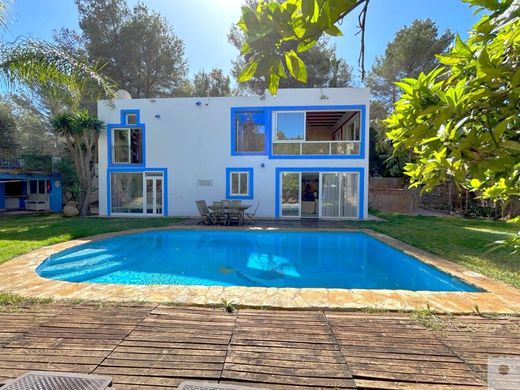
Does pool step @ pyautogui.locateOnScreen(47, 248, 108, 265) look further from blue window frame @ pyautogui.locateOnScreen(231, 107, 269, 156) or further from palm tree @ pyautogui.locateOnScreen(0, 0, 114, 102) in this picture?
blue window frame @ pyautogui.locateOnScreen(231, 107, 269, 156)

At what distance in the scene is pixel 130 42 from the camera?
21.5m

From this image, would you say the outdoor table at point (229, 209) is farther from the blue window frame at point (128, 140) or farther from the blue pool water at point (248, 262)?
the blue window frame at point (128, 140)

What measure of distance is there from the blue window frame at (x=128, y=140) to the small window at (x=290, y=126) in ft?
25.9

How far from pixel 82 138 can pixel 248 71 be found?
17929 mm

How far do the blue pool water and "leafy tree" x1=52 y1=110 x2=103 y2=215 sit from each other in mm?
7736

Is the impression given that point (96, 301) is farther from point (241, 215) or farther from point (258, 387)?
point (241, 215)

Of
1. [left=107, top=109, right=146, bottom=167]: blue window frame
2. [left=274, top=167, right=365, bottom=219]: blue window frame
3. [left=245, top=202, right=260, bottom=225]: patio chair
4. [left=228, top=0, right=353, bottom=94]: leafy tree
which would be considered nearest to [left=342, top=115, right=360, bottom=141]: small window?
[left=274, top=167, right=365, bottom=219]: blue window frame

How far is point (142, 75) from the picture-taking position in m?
23.2

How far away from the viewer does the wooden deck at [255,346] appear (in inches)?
104

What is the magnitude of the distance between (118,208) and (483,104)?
18.2 meters

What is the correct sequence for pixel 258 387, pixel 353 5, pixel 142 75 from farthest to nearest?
pixel 142 75 < pixel 258 387 < pixel 353 5

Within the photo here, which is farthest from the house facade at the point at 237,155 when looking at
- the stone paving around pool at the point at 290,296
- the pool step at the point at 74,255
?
the stone paving around pool at the point at 290,296

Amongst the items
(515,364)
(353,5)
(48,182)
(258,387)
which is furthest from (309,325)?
(48,182)

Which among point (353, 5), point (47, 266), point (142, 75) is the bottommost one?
point (47, 266)
